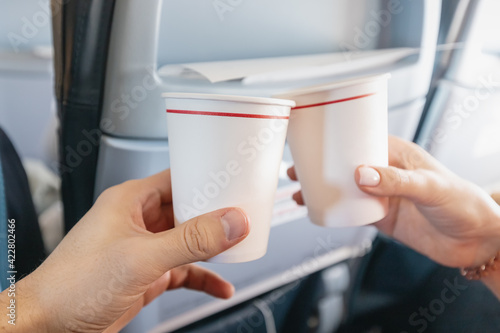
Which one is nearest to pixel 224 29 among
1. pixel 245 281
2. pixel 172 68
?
pixel 172 68

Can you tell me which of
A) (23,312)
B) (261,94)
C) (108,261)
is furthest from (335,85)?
(23,312)

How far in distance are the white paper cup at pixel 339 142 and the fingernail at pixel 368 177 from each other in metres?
0.01

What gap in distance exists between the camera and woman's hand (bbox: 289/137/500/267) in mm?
659

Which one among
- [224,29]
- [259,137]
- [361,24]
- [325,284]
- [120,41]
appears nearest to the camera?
[259,137]

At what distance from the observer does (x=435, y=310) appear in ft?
3.27

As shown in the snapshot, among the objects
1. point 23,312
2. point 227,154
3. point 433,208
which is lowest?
point 23,312

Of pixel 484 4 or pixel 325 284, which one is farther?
pixel 325 284

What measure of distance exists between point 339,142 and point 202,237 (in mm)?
244

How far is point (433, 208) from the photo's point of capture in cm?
75

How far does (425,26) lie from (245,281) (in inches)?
29.5

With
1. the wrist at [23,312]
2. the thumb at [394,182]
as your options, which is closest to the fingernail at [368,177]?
the thumb at [394,182]

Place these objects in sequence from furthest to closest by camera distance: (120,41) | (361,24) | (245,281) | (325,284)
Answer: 1. (325,284)
2. (245,281)
3. (361,24)
4. (120,41)

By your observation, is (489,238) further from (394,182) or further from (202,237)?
(202,237)

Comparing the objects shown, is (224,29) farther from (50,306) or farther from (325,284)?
(325,284)
